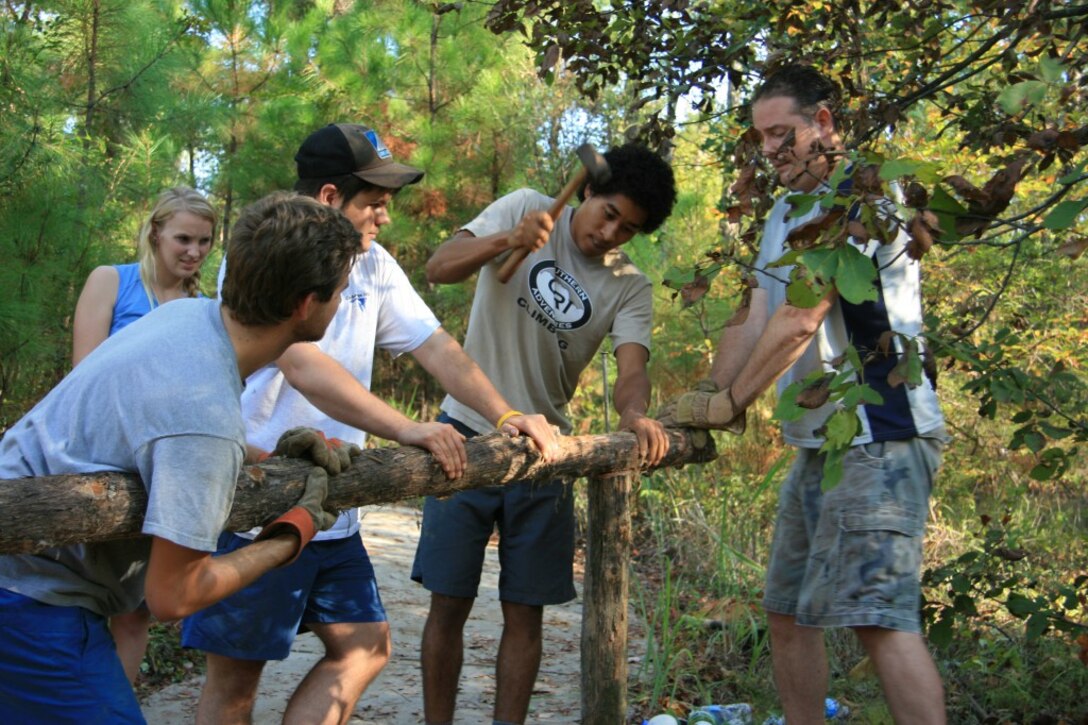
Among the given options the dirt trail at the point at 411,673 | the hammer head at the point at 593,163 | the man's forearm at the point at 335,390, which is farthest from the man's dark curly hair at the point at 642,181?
the dirt trail at the point at 411,673

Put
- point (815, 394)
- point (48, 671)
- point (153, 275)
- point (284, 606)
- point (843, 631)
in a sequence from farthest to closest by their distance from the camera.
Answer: point (843, 631) < point (153, 275) < point (284, 606) < point (815, 394) < point (48, 671)

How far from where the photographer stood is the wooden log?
2.07m

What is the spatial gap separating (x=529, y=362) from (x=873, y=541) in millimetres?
1326

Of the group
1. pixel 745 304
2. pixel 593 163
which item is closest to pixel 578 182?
pixel 593 163

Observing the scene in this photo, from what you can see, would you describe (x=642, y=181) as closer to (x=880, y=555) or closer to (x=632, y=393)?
(x=632, y=393)

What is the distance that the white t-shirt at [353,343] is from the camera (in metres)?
3.20

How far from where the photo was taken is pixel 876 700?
4.65m

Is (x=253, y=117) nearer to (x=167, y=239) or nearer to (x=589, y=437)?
(x=167, y=239)

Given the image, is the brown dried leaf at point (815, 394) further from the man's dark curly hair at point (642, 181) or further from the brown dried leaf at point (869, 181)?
the man's dark curly hair at point (642, 181)

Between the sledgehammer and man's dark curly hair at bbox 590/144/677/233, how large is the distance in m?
0.06

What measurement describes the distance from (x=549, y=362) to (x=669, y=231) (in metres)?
5.00

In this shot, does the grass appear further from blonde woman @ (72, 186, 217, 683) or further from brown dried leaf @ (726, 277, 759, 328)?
blonde woman @ (72, 186, 217, 683)

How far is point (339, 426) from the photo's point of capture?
A: 3268 mm

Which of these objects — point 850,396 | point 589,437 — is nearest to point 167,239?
point 589,437
